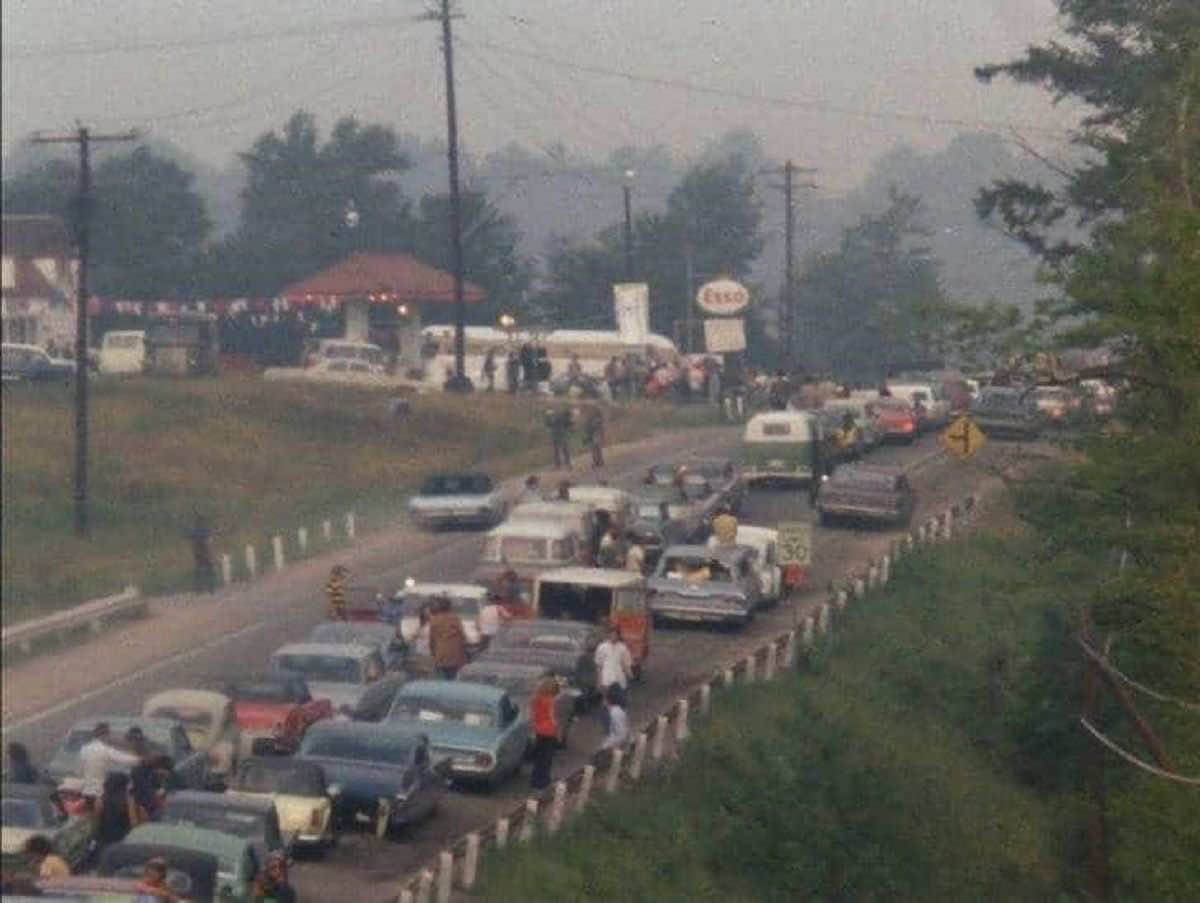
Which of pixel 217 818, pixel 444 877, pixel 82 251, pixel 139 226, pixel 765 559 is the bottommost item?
pixel 444 877

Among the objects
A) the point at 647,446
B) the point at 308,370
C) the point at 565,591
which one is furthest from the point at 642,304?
the point at 565,591

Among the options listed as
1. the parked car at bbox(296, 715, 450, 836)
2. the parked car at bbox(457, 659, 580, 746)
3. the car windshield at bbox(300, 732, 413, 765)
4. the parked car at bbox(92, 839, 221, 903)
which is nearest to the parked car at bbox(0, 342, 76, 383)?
the parked car at bbox(457, 659, 580, 746)

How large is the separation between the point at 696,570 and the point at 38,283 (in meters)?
28.0

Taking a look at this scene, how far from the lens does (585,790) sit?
26672mm

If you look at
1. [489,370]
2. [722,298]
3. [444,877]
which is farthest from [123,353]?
[444,877]

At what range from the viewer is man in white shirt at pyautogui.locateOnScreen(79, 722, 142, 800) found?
72.9 feet

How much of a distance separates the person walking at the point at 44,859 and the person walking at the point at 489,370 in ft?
174

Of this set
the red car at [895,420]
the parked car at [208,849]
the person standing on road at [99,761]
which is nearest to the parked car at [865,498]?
the red car at [895,420]

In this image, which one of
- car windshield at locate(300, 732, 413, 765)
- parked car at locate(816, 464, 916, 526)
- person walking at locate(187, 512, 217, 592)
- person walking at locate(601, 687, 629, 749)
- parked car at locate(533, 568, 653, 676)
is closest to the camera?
car windshield at locate(300, 732, 413, 765)

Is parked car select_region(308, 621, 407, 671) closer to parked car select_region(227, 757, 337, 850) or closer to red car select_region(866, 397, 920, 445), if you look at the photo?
parked car select_region(227, 757, 337, 850)

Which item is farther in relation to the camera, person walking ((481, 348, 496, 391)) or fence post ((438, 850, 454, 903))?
person walking ((481, 348, 496, 391))

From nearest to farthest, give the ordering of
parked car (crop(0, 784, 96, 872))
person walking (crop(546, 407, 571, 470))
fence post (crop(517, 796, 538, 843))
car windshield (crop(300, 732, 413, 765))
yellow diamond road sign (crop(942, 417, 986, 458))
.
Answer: parked car (crop(0, 784, 96, 872)) → fence post (crop(517, 796, 538, 843)) → car windshield (crop(300, 732, 413, 765)) → yellow diamond road sign (crop(942, 417, 986, 458)) → person walking (crop(546, 407, 571, 470))

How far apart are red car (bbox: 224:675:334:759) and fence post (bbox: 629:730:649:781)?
320cm

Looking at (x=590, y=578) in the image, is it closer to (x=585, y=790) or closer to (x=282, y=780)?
(x=585, y=790)
